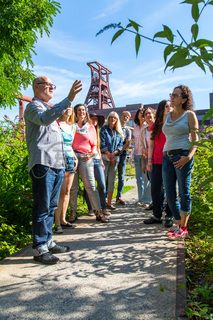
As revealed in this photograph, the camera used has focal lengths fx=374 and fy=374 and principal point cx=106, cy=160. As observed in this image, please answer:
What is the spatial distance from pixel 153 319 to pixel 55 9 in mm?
8356

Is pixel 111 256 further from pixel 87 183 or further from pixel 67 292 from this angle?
pixel 87 183

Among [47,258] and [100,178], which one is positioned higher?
[100,178]

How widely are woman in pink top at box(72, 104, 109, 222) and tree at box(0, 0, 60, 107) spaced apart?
3739 millimetres

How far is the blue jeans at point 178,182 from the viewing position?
440cm

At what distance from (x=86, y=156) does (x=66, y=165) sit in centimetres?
66

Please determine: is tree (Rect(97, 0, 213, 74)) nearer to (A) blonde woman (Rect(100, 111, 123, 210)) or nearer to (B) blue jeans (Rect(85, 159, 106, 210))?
(B) blue jeans (Rect(85, 159, 106, 210))

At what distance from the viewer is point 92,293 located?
9.62 ft

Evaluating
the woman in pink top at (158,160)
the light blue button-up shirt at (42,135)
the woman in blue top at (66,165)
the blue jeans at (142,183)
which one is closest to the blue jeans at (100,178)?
the woman in blue top at (66,165)

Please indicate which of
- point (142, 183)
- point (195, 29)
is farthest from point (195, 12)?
point (142, 183)

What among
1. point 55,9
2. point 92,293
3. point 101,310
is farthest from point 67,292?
point 55,9

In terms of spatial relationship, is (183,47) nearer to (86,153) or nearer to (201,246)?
(201,246)

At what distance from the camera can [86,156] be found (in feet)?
19.0

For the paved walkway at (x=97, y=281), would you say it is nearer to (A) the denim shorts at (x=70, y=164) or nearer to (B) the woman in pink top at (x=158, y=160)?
(B) the woman in pink top at (x=158, y=160)

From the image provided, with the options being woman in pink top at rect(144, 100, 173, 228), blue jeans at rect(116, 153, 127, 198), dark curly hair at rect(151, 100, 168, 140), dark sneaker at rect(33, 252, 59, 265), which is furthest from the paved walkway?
blue jeans at rect(116, 153, 127, 198)
